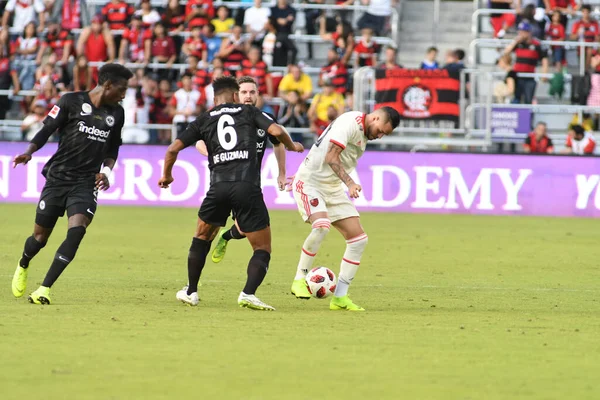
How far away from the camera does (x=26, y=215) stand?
21094mm

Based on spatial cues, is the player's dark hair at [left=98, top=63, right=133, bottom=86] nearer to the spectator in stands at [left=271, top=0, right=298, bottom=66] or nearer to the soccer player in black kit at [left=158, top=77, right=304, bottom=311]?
the soccer player in black kit at [left=158, top=77, right=304, bottom=311]

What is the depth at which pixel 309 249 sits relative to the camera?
11031 millimetres

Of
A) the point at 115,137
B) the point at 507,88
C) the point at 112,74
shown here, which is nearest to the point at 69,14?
the point at 507,88

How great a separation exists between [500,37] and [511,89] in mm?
2906

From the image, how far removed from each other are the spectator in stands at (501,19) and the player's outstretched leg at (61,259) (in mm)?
19441

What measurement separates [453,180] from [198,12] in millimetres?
8179

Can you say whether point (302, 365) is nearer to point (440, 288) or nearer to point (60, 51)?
point (440, 288)

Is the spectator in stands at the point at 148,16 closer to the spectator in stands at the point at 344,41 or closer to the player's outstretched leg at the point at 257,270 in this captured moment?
the spectator in stands at the point at 344,41

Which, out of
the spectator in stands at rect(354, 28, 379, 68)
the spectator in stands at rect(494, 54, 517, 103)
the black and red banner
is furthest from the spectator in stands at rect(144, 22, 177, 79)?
the spectator in stands at rect(494, 54, 517, 103)

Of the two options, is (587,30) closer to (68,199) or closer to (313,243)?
(313,243)

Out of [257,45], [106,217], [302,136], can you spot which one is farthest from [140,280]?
[257,45]

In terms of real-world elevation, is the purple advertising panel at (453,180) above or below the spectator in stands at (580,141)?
below

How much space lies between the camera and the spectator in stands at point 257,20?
27.4 meters

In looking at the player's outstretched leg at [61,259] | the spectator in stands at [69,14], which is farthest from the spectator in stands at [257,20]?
the player's outstretched leg at [61,259]
